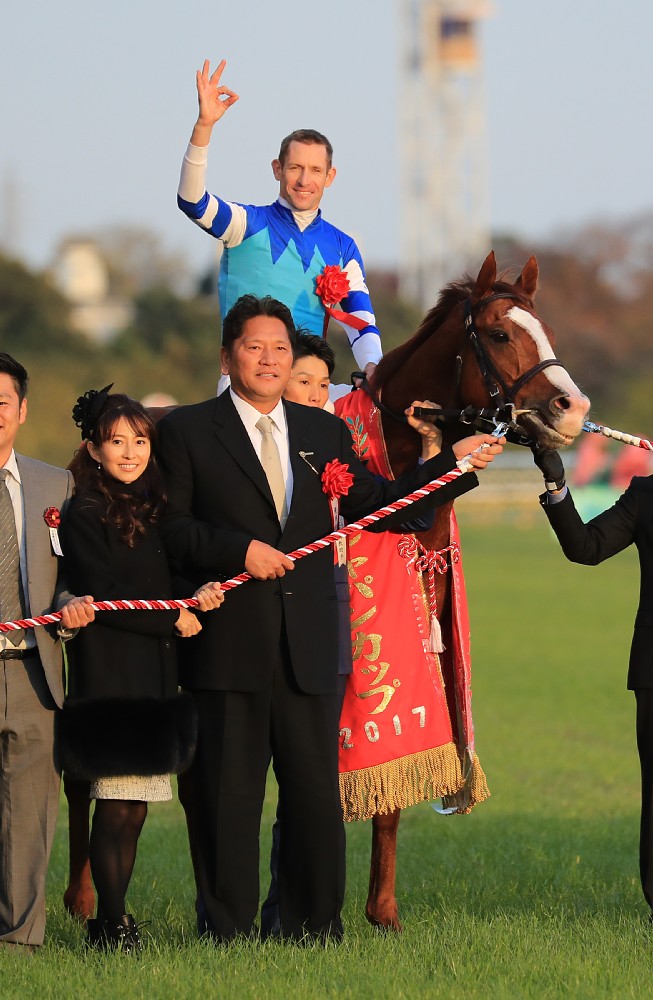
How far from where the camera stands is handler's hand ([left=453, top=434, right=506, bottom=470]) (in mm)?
5238

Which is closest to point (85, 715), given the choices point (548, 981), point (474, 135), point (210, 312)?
point (548, 981)

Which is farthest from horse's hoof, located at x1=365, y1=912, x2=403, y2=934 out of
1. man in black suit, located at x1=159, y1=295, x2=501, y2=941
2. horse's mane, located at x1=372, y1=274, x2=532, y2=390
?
horse's mane, located at x1=372, y1=274, x2=532, y2=390

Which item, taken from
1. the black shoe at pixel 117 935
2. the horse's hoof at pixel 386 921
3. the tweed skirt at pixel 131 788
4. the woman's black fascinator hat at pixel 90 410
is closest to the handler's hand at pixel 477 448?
the woman's black fascinator hat at pixel 90 410

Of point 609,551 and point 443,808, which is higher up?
point 609,551

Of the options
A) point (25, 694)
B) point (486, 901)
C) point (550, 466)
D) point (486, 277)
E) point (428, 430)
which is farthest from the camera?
point (486, 901)

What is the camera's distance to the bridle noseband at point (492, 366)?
536 centimetres

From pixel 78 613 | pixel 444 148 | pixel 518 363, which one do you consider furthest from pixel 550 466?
pixel 444 148

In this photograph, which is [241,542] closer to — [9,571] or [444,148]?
[9,571]

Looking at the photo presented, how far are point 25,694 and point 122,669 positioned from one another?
0.35 m

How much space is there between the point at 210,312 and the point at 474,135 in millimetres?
43096

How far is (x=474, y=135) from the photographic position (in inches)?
3396

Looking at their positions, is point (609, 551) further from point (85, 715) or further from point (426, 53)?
point (426, 53)

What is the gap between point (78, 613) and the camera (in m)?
5.00

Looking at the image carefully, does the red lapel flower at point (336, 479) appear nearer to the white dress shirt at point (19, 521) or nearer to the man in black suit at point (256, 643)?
the man in black suit at point (256, 643)
